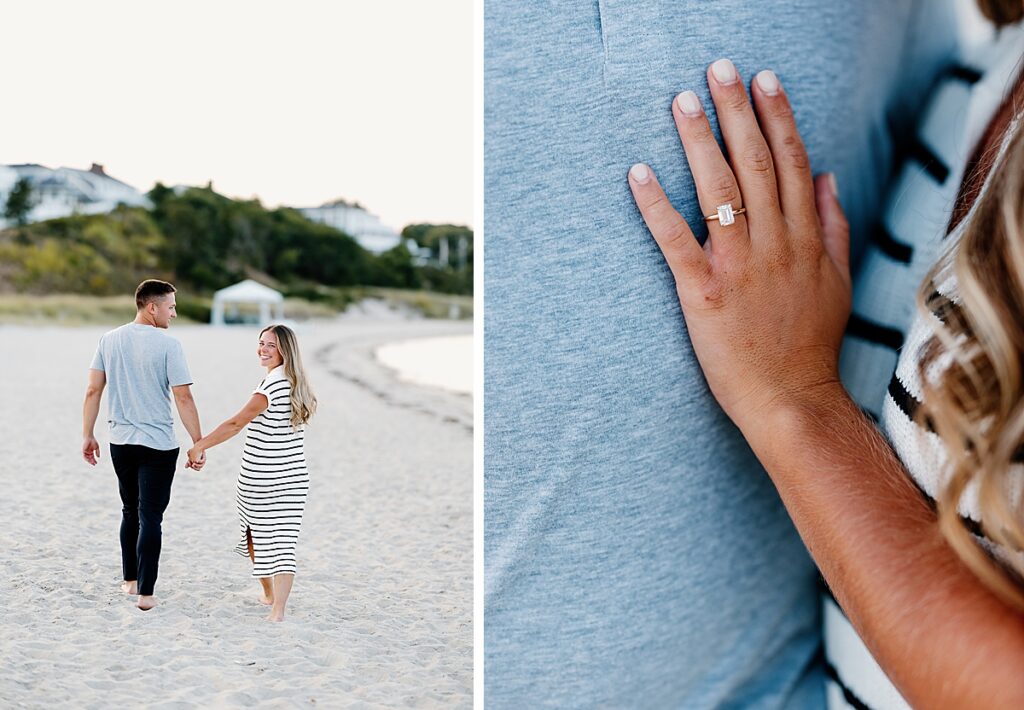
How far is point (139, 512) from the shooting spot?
0.89m

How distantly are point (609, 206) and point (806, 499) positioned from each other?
13.1 inches

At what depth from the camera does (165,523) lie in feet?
2.94

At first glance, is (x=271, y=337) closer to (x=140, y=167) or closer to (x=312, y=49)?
(x=140, y=167)

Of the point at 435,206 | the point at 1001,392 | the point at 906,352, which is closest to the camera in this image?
the point at 1001,392

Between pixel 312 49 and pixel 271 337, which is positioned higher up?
pixel 312 49

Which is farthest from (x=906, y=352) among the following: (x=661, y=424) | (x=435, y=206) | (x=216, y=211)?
(x=216, y=211)

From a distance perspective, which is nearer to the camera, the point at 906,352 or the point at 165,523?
the point at 906,352

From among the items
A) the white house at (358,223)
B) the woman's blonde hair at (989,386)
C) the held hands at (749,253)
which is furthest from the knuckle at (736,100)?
the white house at (358,223)

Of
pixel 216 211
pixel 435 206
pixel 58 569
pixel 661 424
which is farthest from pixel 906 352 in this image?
pixel 58 569

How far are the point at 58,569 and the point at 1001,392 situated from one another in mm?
918

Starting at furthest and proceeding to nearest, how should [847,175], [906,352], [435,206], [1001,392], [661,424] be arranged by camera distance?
[435,206]
[847,175]
[661,424]
[906,352]
[1001,392]

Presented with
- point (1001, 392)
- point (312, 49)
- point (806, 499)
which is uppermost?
point (312, 49)

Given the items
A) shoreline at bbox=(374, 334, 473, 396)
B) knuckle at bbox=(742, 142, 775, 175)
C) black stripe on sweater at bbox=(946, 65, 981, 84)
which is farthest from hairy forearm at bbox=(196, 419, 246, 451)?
black stripe on sweater at bbox=(946, 65, 981, 84)

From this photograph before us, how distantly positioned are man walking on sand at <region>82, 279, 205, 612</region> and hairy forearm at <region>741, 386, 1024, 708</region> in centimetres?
62
